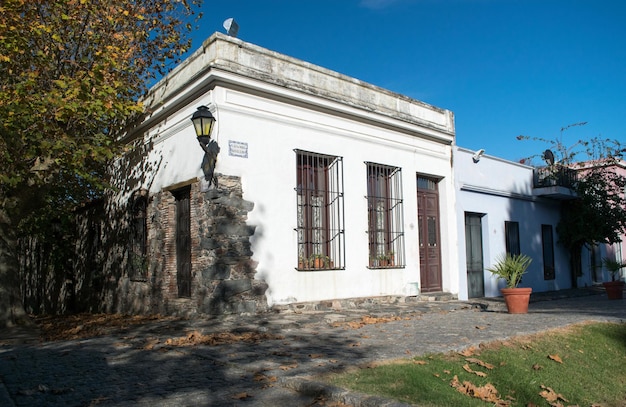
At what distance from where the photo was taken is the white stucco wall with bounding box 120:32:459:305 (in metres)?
9.20

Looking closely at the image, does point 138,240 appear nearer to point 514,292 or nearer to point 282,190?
point 282,190

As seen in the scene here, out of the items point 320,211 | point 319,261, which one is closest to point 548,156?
point 320,211

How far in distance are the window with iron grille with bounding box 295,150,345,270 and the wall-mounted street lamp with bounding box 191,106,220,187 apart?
181cm

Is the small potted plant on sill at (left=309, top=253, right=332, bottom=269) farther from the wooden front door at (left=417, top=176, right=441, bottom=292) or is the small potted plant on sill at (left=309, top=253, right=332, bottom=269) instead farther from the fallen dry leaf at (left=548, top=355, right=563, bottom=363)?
the fallen dry leaf at (left=548, top=355, right=563, bottom=363)

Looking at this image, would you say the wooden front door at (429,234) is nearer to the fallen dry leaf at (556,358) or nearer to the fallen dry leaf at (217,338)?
the fallen dry leaf at (556,358)

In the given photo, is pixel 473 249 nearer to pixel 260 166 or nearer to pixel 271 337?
pixel 260 166

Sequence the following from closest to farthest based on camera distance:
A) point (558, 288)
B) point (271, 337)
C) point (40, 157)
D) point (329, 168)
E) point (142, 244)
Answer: point (271, 337)
point (40, 157)
point (329, 168)
point (142, 244)
point (558, 288)

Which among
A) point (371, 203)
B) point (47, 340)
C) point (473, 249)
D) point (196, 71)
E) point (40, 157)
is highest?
point (196, 71)

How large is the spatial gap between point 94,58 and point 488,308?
30.2 ft

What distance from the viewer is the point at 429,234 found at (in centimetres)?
1288

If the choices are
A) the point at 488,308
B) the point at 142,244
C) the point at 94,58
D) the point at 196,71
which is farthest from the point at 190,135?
the point at 488,308

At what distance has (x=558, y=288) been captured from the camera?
56.4 ft

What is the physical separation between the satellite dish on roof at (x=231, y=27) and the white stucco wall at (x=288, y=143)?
555 mm

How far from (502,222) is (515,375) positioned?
10.5 meters
